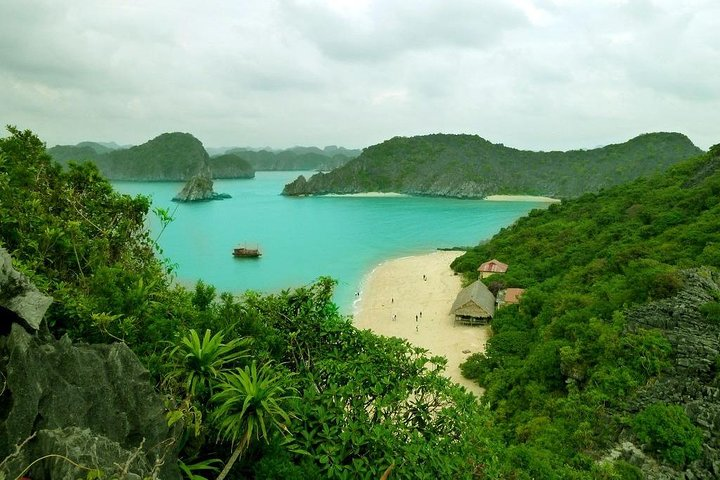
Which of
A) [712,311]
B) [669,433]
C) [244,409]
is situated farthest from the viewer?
[712,311]

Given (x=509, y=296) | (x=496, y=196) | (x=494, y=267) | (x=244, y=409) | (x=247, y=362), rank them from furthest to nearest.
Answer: (x=496, y=196) < (x=494, y=267) < (x=509, y=296) < (x=247, y=362) < (x=244, y=409)

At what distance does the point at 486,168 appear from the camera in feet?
500

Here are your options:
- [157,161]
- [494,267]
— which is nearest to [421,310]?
[494,267]

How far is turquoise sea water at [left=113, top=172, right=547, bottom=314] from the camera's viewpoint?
46.3m

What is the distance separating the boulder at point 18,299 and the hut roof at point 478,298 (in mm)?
25656

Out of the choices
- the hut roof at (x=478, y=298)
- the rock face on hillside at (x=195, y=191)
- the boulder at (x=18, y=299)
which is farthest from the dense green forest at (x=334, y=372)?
the rock face on hillside at (x=195, y=191)

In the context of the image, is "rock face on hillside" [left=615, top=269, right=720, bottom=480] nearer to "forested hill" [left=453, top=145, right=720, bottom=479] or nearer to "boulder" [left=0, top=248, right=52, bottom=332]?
"forested hill" [left=453, top=145, right=720, bottom=479]

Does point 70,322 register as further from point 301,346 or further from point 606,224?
point 606,224

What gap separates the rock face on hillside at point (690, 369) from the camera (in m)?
9.91

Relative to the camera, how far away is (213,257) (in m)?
54.4

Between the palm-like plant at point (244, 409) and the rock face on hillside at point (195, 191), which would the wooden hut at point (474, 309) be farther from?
the rock face on hillside at point (195, 191)

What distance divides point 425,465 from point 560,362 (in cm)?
1198

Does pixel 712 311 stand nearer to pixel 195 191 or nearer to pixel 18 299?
pixel 18 299

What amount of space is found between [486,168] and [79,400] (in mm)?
157604
